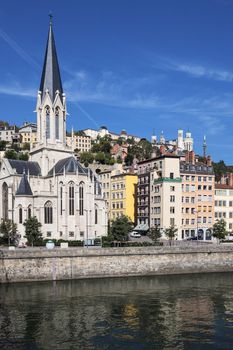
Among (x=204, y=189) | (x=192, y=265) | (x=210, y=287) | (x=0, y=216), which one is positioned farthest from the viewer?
(x=204, y=189)

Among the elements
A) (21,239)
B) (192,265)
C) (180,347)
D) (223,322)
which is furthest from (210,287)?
(21,239)

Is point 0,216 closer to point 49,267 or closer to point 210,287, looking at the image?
point 49,267

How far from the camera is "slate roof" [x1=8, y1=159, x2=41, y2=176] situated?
315 ft

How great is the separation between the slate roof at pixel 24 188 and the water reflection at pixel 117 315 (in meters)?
32.5

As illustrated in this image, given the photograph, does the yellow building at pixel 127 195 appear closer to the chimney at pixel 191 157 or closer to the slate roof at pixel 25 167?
the chimney at pixel 191 157

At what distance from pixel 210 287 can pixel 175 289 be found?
192 inches

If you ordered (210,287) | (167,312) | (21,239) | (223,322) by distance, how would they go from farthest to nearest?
(21,239)
(210,287)
(167,312)
(223,322)

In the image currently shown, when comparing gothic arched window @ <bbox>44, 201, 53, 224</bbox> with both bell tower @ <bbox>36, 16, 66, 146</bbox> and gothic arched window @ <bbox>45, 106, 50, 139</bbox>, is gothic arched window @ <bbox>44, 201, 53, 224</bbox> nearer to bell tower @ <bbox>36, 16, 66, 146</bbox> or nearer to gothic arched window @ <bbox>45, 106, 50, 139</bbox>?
bell tower @ <bbox>36, 16, 66, 146</bbox>

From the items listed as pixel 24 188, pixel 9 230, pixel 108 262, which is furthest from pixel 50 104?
pixel 108 262

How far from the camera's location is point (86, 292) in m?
54.1

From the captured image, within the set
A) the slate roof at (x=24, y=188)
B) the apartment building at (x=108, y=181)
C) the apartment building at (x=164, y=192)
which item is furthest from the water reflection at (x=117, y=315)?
the apartment building at (x=108, y=181)

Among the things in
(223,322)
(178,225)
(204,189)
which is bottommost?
(223,322)

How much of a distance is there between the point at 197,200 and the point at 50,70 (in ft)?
142

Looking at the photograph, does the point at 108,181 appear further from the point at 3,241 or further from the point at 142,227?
the point at 3,241
